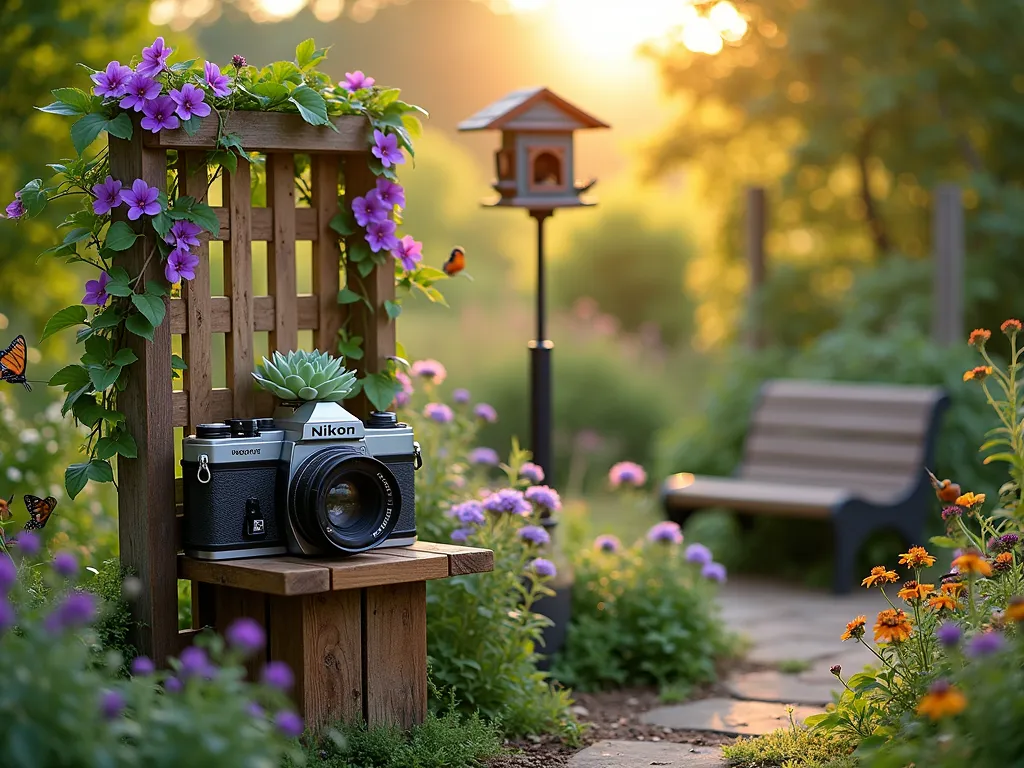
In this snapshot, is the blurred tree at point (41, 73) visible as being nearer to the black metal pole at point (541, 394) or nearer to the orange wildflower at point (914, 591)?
the black metal pole at point (541, 394)

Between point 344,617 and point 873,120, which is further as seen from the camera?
point 873,120

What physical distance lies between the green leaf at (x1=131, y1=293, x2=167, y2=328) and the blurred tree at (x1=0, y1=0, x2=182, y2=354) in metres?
4.25

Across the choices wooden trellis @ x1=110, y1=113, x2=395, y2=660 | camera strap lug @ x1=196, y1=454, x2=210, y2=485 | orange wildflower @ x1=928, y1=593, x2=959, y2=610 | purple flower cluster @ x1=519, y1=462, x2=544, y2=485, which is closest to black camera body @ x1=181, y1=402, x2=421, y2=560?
camera strap lug @ x1=196, y1=454, x2=210, y2=485

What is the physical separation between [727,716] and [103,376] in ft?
7.31

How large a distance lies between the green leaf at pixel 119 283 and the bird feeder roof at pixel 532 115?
1670 millimetres

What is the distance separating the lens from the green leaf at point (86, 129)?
342 cm

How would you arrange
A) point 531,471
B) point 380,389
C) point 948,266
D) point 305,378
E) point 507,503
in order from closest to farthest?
point 305,378
point 380,389
point 507,503
point 531,471
point 948,266

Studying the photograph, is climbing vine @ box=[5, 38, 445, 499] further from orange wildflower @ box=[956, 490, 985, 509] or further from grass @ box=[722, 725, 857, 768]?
orange wildflower @ box=[956, 490, 985, 509]

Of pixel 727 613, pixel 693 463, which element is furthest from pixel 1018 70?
pixel 727 613

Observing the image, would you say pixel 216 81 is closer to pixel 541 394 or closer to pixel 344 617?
pixel 344 617

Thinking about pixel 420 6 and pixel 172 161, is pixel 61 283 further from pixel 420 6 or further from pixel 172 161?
pixel 420 6

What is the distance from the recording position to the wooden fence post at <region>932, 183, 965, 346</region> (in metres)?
7.52

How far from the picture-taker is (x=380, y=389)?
404cm

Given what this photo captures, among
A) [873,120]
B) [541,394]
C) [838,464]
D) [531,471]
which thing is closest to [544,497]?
Result: [531,471]
